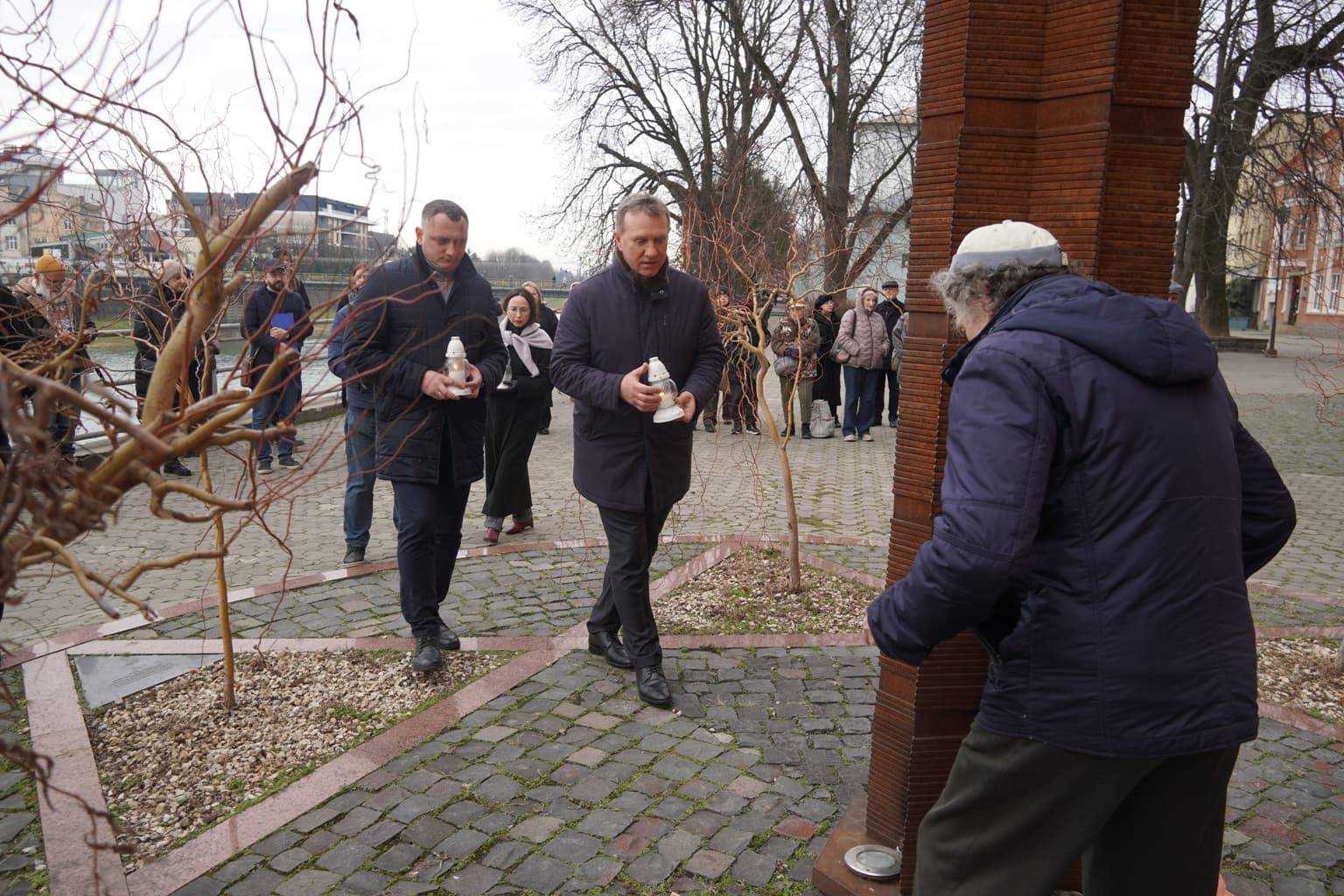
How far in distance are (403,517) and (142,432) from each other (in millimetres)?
3226

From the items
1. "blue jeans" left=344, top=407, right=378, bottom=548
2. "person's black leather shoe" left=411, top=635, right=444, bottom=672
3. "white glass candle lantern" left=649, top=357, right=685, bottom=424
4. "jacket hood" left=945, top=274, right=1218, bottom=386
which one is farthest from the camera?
"blue jeans" left=344, top=407, right=378, bottom=548

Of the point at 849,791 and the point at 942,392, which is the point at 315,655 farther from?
the point at 942,392

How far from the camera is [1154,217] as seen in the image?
2.64 meters

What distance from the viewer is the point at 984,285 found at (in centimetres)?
218

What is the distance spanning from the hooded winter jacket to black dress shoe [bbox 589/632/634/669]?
2.98m

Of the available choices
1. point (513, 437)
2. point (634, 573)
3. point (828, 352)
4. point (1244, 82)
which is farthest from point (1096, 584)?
point (1244, 82)

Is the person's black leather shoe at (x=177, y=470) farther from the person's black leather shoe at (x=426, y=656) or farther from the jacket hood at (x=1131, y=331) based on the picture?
the jacket hood at (x=1131, y=331)

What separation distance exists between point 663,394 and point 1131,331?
8.01 feet

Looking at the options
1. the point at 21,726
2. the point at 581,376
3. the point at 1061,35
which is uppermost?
the point at 1061,35

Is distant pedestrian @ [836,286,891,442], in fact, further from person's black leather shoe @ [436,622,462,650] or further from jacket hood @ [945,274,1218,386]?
jacket hood @ [945,274,1218,386]

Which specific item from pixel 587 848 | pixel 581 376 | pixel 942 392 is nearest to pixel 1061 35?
pixel 942 392

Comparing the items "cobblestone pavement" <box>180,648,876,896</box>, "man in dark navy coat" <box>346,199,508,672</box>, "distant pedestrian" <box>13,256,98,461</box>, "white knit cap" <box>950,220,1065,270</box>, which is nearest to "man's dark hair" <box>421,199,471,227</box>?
"man in dark navy coat" <box>346,199,508,672</box>

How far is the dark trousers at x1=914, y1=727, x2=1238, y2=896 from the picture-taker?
76.7 inches

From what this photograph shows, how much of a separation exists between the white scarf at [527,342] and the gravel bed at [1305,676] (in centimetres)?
531
